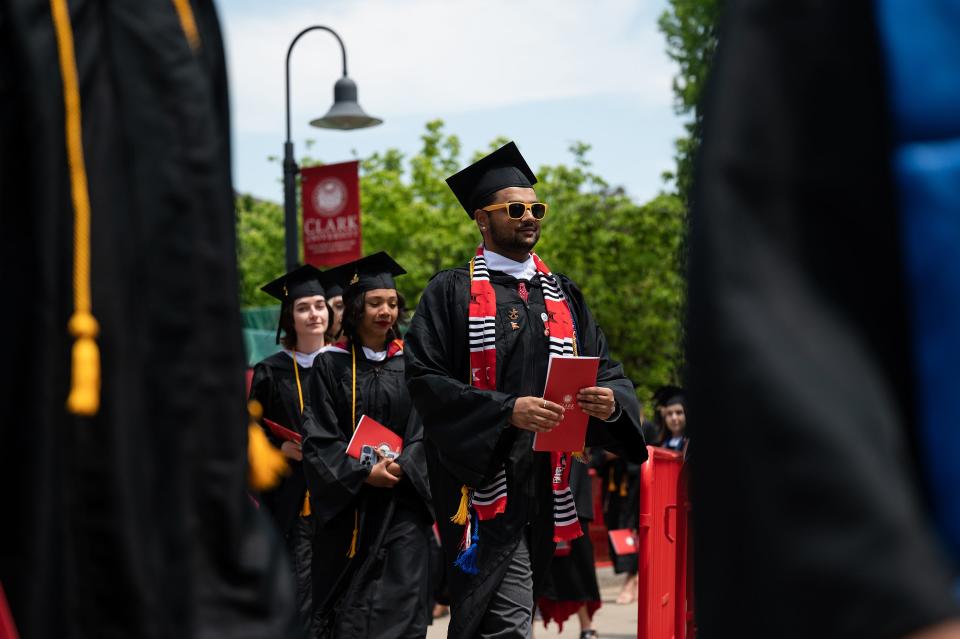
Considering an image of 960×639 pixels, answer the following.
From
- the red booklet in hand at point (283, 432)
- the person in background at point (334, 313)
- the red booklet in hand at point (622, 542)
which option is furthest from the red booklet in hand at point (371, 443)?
the red booklet in hand at point (622, 542)

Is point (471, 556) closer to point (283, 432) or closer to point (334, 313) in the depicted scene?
point (283, 432)

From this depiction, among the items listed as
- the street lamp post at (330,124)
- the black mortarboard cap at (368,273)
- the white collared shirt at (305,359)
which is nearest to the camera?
the black mortarboard cap at (368,273)

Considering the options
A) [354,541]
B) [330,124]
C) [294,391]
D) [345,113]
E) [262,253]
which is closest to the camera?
[354,541]

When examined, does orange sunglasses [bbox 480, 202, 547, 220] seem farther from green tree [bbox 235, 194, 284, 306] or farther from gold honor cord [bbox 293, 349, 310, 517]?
green tree [bbox 235, 194, 284, 306]

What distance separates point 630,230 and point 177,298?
29036mm

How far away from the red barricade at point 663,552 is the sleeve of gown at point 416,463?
1.38 m

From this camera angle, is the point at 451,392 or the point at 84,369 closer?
the point at 84,369

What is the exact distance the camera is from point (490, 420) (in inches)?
242

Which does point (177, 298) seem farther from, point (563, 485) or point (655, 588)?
point (655, 588)

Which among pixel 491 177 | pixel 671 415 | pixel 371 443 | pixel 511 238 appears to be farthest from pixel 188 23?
pixel 671 415

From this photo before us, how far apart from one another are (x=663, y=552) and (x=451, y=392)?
145cm

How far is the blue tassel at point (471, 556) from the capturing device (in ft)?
20.2

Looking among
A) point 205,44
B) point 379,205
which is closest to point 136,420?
point 205,44

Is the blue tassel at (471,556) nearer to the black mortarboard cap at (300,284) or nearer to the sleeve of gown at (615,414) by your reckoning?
the sleeve of gown at (615,414)
